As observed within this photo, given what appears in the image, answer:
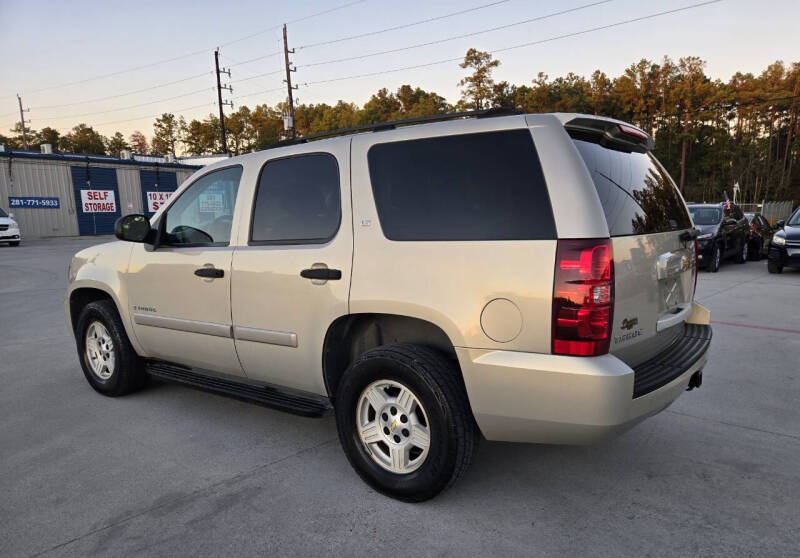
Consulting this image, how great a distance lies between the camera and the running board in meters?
3.18

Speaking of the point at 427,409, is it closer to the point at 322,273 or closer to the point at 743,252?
the point at 322,273

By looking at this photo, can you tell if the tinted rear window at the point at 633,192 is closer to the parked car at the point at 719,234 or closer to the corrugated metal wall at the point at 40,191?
the parked car at the point at 719,234

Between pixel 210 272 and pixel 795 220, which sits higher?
pixel 210 272

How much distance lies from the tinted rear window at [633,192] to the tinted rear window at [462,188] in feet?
0.98

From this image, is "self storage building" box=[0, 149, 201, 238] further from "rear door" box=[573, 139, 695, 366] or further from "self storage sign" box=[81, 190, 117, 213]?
"rear door" box=[573, 139, 695, 366]

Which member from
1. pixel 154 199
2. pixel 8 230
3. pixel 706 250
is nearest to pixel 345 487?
pixel 706 250

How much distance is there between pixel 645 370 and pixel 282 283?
79.8 inches

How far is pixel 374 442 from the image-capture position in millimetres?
2908

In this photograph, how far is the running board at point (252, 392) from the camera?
318cm

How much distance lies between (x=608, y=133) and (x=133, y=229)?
3244 millimetres

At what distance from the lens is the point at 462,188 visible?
265cm

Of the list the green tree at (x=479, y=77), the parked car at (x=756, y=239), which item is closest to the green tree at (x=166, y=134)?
the green tree at (x=479, y=77)

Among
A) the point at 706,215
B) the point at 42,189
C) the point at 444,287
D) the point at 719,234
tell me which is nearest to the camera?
the point at 444,287

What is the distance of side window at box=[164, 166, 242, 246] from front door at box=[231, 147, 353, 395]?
28 centimetres
